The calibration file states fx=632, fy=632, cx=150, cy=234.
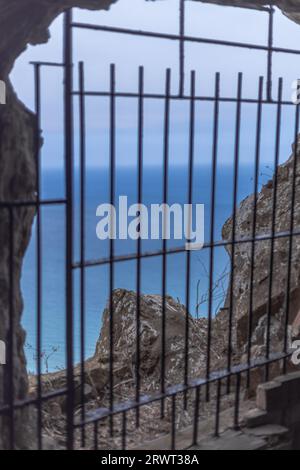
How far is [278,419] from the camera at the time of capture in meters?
3.73

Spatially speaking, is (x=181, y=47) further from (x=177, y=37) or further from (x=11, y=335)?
(x=11, y=335)

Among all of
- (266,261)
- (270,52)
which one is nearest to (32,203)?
(270,52)

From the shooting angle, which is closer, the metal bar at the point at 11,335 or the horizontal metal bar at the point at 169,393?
the metal bar at the point at 11,335

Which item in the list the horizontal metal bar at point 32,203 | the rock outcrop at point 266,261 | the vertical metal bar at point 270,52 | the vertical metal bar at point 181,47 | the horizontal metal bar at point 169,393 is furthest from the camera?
the rock outcrop at point 266,261

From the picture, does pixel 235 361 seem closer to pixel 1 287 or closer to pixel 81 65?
pixel 1 287

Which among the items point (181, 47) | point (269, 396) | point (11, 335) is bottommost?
point (269, 396)

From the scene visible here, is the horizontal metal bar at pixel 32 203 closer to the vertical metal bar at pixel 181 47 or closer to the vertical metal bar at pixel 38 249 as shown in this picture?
the vertical metal bar at pixel 38 249

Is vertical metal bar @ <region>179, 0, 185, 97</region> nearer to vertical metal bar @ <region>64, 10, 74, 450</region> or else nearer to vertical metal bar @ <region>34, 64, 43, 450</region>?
vertical metal bar @ <region>64, 10, 74, 450</region>

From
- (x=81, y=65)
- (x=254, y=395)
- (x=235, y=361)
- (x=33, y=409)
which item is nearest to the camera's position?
(x=81, y=65)

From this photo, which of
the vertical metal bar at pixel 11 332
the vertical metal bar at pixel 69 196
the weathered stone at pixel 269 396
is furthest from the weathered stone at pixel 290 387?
the vertical metal bar at pixel 11 332

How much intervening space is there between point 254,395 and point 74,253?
5.94 ft

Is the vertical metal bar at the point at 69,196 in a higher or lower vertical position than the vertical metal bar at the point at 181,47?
lower
